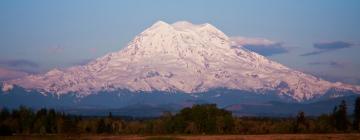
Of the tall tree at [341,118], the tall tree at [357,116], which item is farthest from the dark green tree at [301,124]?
the tall tree at [357,116]

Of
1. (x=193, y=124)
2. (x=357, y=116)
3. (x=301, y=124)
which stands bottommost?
(x=301, y=124)

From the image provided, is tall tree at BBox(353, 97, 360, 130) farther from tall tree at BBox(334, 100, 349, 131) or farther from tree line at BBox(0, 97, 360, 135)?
tall tree at BBox(334, 100, 349, 131)

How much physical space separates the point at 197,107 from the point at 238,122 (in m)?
11.4

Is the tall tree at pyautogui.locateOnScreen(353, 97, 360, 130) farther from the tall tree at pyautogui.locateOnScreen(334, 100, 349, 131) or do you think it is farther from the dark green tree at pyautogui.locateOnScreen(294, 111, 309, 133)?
the dark green tree at pyautogui.locateOnScreen(294, 111, 309, 133)

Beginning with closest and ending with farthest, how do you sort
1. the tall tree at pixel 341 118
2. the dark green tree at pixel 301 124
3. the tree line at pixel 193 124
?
1. the dark green tree at pixel 301 124
2. the tall tree at pixel 341 118
3. the tree line at pixel 193 124

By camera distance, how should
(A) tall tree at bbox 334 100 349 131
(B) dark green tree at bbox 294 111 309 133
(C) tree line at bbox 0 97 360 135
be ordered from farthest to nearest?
(C) tree line at bbox 0 97 360 135 < (A) tall tree at bbox 334 100 349 131 < (B) dark green tree at bbox 294 111 309 133

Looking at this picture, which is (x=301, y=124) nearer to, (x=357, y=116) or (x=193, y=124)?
(x=357, y=116)

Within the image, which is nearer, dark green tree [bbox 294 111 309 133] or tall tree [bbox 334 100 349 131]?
dark green tree [bbox 294 111 309 133]

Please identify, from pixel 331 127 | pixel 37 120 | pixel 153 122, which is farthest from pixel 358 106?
pixel 37 120

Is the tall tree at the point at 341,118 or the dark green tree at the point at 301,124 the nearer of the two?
the dark green tree at the point at 301,124

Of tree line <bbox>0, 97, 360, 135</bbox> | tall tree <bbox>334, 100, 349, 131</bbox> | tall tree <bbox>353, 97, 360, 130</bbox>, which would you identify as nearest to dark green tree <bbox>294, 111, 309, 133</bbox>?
tree line <bbox>0, 97, 360, 135</bbox>

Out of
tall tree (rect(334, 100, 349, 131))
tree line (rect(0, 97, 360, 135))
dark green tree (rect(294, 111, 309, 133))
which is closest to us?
dark green tree (rect(294, 111, 309, 133))

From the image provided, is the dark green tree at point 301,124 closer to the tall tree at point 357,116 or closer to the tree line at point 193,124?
the tree line at point 193,124

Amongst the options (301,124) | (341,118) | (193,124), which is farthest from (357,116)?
(193,124)
